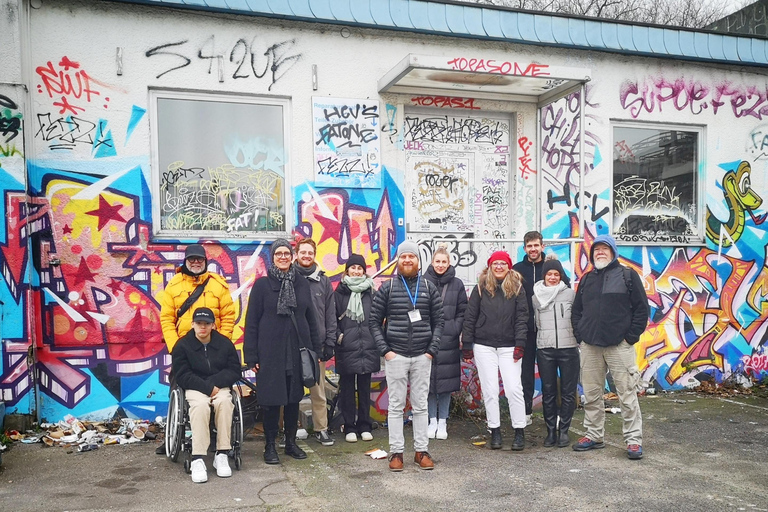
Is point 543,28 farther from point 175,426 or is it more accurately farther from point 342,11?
point 175,426

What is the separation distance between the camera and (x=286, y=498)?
4676mm

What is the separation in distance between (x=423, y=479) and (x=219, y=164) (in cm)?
406

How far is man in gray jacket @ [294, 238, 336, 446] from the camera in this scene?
241 inches

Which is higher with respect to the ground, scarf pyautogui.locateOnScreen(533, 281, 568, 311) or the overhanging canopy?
the overhanging canopy

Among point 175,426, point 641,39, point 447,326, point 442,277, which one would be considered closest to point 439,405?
point 447,326

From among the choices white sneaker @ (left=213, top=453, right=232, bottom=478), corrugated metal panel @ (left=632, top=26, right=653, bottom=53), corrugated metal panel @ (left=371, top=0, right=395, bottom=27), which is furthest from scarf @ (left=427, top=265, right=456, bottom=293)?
corrugated metal panel @ (left=632, top=26, right=653, bottom=53)

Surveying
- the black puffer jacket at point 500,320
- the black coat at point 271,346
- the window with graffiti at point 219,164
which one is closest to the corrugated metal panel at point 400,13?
the window with graffiti at point 219,164

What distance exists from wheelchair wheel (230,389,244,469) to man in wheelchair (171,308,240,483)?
0.06 meters

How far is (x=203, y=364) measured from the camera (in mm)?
5371

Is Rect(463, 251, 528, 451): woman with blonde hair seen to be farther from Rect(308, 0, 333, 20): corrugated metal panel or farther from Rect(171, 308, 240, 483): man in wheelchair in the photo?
Rect(308, 0, 333, 20): corrugated metal panel

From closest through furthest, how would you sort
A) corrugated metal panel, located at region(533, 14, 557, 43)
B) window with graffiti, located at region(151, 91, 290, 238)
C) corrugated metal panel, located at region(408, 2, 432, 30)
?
window with graffiti, located at region(151, 91, 290, 238) < corrugated metal panel, located at region(408, 2, 432, 30) < corrugated metal panel, located at region(533, 14, 557, 43)

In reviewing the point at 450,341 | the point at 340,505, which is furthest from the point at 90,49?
the point at 340,505

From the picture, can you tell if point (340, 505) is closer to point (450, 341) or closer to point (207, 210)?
point (450, 341)

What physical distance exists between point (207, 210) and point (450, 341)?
9.95ft
